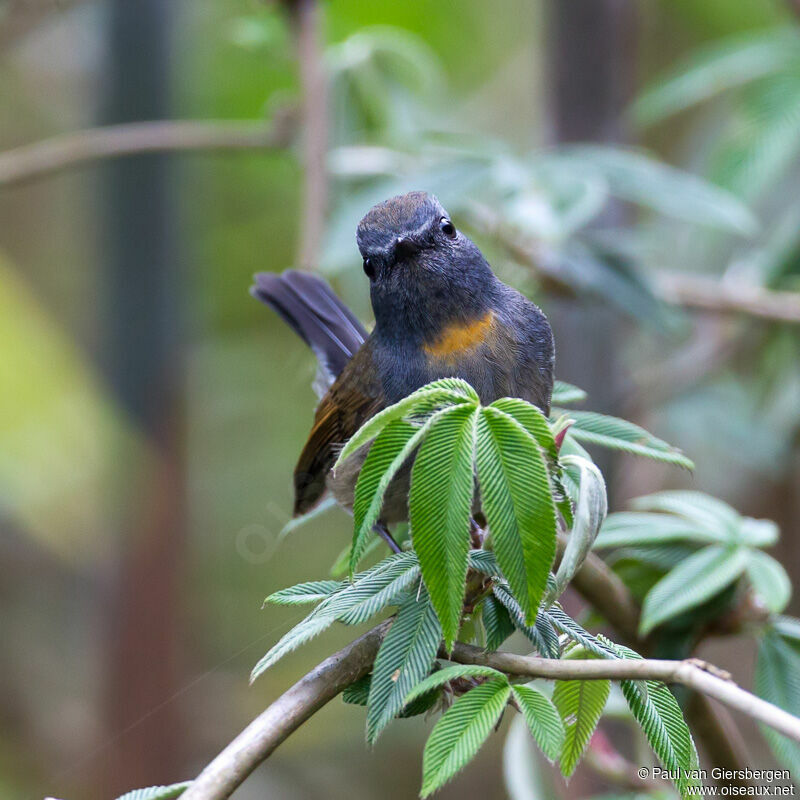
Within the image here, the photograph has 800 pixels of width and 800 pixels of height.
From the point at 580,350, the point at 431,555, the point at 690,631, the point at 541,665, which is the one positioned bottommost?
the point at 690,631

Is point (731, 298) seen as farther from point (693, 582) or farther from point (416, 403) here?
point (416, 403)

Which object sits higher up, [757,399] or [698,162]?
[698,162]

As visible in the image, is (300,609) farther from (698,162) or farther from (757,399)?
(698,162)

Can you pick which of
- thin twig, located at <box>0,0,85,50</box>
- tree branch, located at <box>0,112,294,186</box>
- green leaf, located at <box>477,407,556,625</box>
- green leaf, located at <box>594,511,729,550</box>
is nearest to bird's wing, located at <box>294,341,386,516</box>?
green leaf, located at <box>594,511,729,550</box>

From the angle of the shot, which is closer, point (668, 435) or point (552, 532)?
point (552, 532)

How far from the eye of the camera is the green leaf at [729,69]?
3.30m

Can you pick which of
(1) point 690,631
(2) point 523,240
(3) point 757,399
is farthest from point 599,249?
(1) point 690,631

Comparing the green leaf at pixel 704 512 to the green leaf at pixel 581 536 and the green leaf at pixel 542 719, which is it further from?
the green leaf at pixel 542 719

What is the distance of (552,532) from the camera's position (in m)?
1.13

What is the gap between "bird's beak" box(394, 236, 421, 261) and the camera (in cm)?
200

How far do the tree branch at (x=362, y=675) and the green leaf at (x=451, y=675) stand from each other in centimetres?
2

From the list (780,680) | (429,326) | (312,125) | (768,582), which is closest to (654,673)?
(768,582)

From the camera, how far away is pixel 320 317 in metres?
2.88

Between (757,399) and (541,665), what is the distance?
3014 mm
